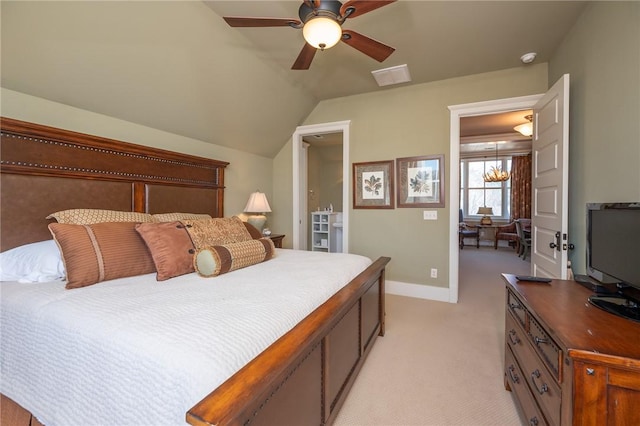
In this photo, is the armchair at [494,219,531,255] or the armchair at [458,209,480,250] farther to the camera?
the armchair at [458,209,480,250]

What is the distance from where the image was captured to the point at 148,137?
2.53 metres

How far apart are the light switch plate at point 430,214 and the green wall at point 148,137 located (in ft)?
7.56

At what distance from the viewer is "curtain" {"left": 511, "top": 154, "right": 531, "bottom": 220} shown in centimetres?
705

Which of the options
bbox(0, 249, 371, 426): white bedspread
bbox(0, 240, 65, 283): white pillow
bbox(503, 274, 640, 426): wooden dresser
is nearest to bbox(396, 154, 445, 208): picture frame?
bbox(503, 274, 640, 426): wooden dresser

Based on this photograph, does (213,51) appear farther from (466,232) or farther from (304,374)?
(466,232)

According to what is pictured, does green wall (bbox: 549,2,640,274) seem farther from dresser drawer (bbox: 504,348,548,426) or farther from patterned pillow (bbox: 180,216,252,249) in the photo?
patterned pillow (bbox: 180,216,252,249)

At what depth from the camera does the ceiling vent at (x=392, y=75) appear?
2.97 metres

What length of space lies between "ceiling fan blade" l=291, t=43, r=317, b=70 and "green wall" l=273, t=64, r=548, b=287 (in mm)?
1689

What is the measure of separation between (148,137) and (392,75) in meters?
2.68

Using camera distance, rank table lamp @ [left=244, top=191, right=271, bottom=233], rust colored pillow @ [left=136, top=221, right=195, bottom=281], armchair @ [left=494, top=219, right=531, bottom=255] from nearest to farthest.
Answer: rust colored pillow @ [left=136, top=221, right=195, bottom=281] → table lamp @ [left=244, top=191, right=271, bottom=233] → armchair @ [left=494, top=219, right=531, bottom=255]

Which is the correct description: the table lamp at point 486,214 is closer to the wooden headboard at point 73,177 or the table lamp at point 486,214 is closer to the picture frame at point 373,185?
the picture frame at point 373,185

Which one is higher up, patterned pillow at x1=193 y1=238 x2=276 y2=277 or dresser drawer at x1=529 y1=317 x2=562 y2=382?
patterned pillow at x1=193 y1=238 x2=276 y2=277

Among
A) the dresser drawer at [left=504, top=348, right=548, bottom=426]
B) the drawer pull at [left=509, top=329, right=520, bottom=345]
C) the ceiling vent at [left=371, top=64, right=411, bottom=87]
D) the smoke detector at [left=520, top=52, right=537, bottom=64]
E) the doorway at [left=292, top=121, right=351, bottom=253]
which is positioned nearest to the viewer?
the dresser drawer at [left=504, top=348, right=548, bottom=426]

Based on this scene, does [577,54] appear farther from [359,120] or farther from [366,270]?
[366,270]
